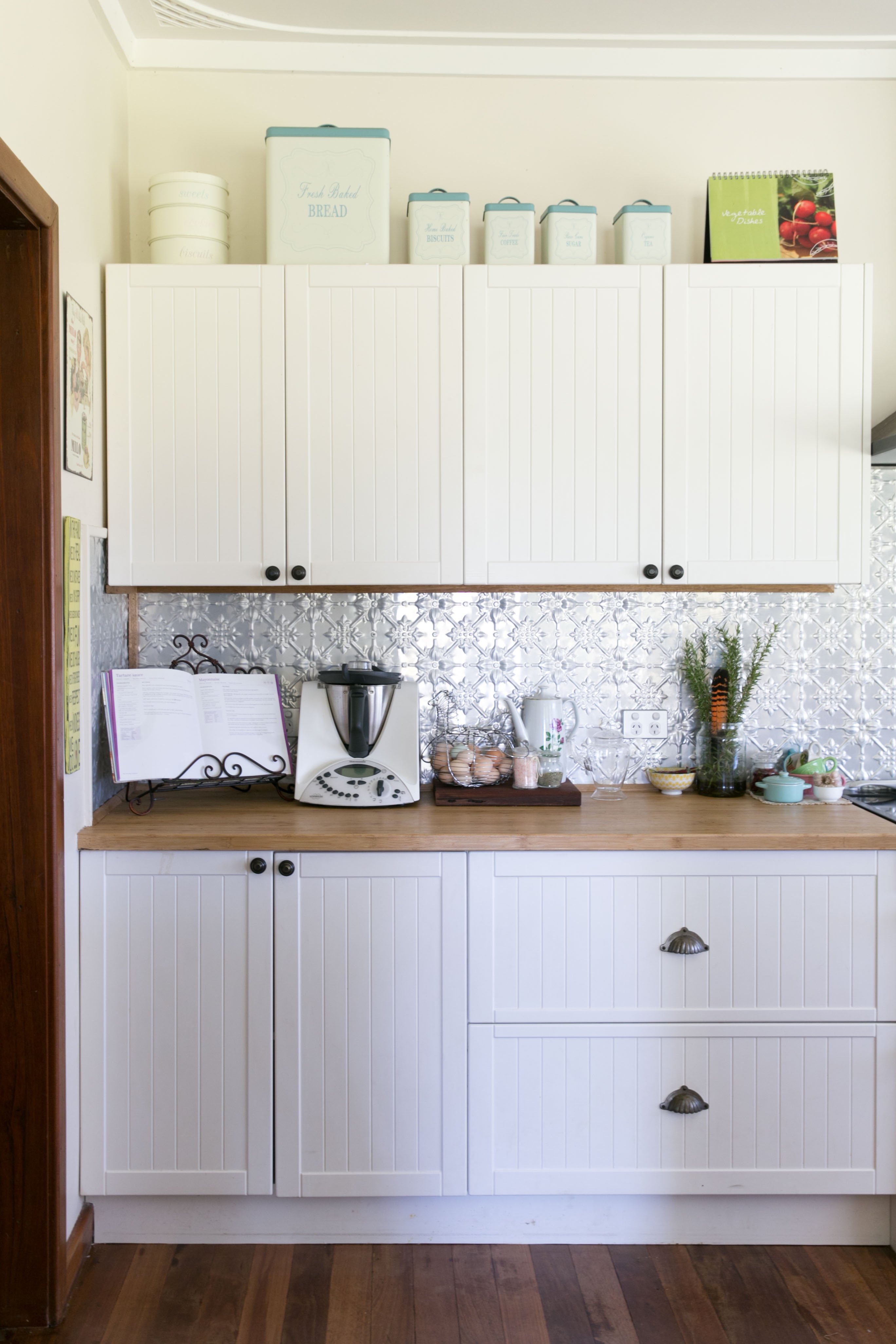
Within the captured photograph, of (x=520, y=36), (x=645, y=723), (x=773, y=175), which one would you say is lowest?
(x=645, y=723)

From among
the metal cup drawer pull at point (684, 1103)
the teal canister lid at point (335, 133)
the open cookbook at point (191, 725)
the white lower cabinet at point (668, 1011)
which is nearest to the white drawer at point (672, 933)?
the white lower cabinet at point (668, 1011)

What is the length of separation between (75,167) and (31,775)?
1283 mm

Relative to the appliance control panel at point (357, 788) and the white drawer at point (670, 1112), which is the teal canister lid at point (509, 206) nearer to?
the appliance control panel at point (357, 788)

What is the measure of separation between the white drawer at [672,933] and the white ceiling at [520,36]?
1.98 meters

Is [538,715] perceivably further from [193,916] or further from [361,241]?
[361,241]

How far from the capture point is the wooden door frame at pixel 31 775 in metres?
1.88

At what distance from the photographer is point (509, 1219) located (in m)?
2.19

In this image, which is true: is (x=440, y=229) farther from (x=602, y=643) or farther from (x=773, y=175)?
(x=602, y=643)

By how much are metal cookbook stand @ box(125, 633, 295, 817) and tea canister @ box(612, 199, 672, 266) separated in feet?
4.53

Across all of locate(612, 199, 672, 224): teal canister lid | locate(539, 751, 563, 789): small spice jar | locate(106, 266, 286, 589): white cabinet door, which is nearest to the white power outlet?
locate(539, 751, 563, 789): small spice jar

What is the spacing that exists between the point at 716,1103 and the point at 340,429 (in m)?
1.71

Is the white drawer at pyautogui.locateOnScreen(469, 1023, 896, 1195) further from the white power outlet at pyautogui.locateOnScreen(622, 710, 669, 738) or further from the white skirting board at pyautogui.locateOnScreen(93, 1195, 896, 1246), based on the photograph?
the white power outlet at pyautogui.locateOnScreen(622, 710, 669, 738)

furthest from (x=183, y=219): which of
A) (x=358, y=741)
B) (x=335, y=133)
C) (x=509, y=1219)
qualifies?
(x=509, y=1219)

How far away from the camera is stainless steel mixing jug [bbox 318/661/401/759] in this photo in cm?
236
